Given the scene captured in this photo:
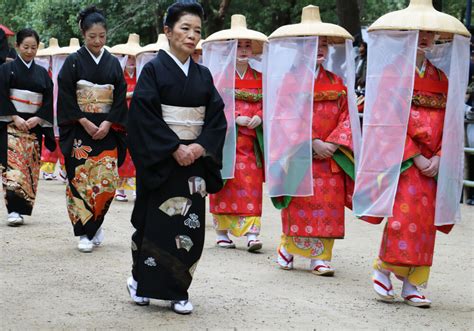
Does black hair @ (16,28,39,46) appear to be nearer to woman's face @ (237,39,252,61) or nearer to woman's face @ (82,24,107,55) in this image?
woman's face @ (82,24,107,55)

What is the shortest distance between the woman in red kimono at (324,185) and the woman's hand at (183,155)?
192 cm

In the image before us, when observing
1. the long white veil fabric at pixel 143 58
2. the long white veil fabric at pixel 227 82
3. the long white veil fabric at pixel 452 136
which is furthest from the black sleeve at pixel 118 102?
the long white veil fabric at pixel 143 58

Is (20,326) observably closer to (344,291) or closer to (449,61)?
(344,291)

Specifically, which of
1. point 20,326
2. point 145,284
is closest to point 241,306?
point 145,284

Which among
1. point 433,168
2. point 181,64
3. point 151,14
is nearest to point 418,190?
point 433,168

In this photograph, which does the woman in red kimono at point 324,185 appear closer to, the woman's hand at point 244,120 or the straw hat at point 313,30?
the straw hat at point 313,30

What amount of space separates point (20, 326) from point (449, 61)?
3.41 metres

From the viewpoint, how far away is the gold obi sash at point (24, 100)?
934 centimetres

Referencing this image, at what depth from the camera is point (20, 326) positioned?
5.25 m

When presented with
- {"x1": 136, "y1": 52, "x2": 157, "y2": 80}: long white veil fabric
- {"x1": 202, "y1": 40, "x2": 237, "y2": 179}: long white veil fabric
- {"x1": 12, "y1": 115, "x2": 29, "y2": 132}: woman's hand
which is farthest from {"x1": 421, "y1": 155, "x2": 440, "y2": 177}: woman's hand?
{"x1": 136, "y1": 52, "x2": 157, "y2": 80}: long white veil fabric

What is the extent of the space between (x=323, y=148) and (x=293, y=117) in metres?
0.36

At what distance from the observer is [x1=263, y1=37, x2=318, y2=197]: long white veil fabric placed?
7.31 metres

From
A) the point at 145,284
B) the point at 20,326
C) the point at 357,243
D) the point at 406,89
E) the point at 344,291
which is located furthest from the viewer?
the point at 357,243

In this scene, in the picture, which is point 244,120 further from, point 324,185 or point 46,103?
point 46,103
